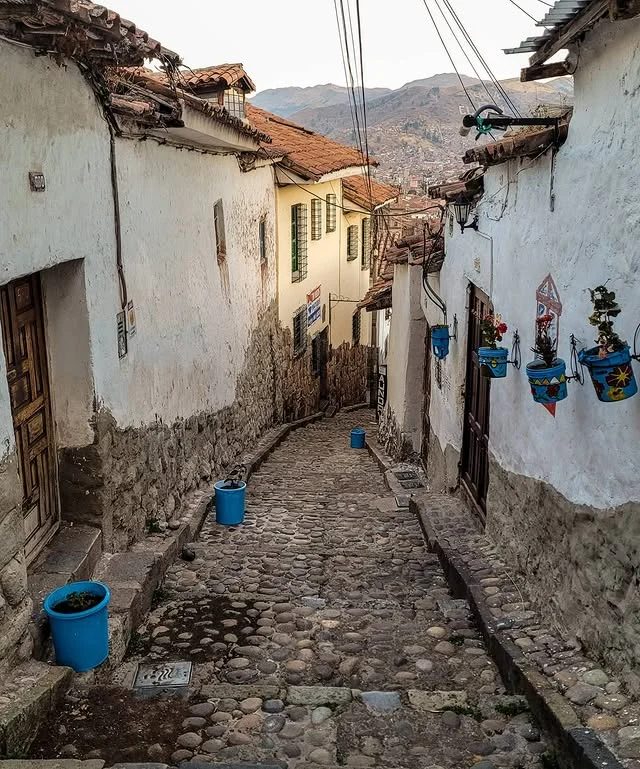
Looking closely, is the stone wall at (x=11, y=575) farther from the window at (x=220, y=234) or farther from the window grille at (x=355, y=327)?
the window grille at (x=355, y=327)

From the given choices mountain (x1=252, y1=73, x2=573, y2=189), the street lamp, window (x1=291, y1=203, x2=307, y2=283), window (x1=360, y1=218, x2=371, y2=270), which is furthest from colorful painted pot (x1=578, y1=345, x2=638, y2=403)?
mountain (x1=252, y1=73, x2=573, y2=189)

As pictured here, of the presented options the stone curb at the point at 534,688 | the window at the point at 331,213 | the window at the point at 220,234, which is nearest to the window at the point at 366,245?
the window at the point at 331,213

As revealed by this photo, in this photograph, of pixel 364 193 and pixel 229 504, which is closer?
pixel 229 504

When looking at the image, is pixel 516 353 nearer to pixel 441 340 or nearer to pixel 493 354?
pixel 493 354

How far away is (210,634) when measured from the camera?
567 cm

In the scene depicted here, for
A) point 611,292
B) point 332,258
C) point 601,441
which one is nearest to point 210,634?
point 601,441

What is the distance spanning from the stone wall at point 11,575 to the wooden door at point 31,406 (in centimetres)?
96

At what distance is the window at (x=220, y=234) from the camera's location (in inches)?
424

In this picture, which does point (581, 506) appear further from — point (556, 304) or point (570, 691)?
point (556, 304)

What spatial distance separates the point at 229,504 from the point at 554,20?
599 centimetres

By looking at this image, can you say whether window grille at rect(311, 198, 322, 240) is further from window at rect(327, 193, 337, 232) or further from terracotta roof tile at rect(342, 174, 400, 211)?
terracotta roof tile at rect(342, 174, 400, 211)

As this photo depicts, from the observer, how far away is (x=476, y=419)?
8180mm

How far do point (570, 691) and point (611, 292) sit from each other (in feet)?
6.97

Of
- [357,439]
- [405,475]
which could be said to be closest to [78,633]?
[405,475]
